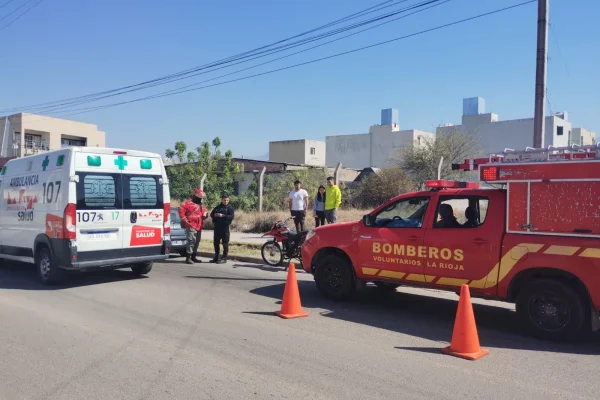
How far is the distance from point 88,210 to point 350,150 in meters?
69.4

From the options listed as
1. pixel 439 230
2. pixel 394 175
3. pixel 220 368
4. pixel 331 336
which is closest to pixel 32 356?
pixel 220 368

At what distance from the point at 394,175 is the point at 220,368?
A: 2199 centimetres

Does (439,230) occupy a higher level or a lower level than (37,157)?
lower

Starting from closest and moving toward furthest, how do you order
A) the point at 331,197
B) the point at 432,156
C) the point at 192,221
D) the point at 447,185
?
1. the point at 447,185
2. the point at 192,221
3. the point at 331,197
4. the point at 432,156

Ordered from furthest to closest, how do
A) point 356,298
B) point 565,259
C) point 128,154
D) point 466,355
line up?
point 128,154
point 356,298
point 565,259
point 466,355

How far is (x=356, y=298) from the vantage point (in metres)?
8.37

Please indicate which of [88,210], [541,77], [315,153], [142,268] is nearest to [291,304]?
[88,210]

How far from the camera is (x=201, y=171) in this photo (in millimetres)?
28344

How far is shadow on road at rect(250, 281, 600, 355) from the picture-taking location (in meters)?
5.99

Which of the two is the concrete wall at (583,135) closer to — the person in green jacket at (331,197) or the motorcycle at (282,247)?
the person in green jacket at (331,197)

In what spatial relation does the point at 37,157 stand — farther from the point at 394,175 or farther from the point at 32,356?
the point at 394,175

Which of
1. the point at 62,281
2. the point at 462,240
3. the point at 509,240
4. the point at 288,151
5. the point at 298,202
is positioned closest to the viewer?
the point at 509,240

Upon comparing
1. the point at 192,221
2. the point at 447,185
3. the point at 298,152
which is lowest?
the point at 192,221

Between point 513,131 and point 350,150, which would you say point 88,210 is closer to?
point 513,131
